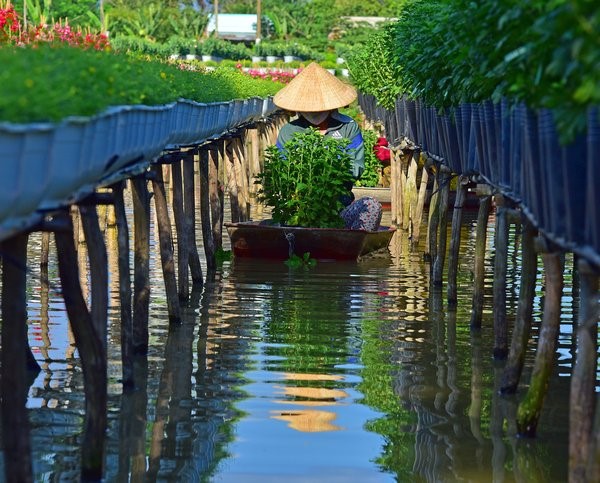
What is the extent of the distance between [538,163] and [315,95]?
11.8m

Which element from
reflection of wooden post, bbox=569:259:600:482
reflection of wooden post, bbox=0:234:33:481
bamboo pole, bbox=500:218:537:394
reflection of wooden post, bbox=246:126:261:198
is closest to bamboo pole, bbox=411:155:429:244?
reflection of wooden post, bbox=246:126:261:198

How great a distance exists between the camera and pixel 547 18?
6262 millimetres

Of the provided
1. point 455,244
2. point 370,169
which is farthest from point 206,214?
point 370,169

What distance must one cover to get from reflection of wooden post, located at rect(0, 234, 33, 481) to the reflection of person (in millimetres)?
11687

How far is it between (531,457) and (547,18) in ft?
11.2

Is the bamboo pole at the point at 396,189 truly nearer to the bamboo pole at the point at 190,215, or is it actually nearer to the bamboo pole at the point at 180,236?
the bamboo pole at the point at 190,215

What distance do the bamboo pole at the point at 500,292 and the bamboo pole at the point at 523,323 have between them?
0.81m

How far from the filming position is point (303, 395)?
1041 centimetres

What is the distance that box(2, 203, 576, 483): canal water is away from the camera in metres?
8.67

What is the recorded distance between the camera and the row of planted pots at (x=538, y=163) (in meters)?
6.80

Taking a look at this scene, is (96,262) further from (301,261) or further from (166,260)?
(301,261)

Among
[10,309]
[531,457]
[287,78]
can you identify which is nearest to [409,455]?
[531,457]

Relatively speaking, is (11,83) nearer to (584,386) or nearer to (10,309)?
(10,309)

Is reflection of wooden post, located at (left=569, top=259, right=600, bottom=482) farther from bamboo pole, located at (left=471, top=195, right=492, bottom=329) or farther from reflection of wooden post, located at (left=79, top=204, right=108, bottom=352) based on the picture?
bamboo pole, located at (left=471, top=195, right=492, bottom=329)
